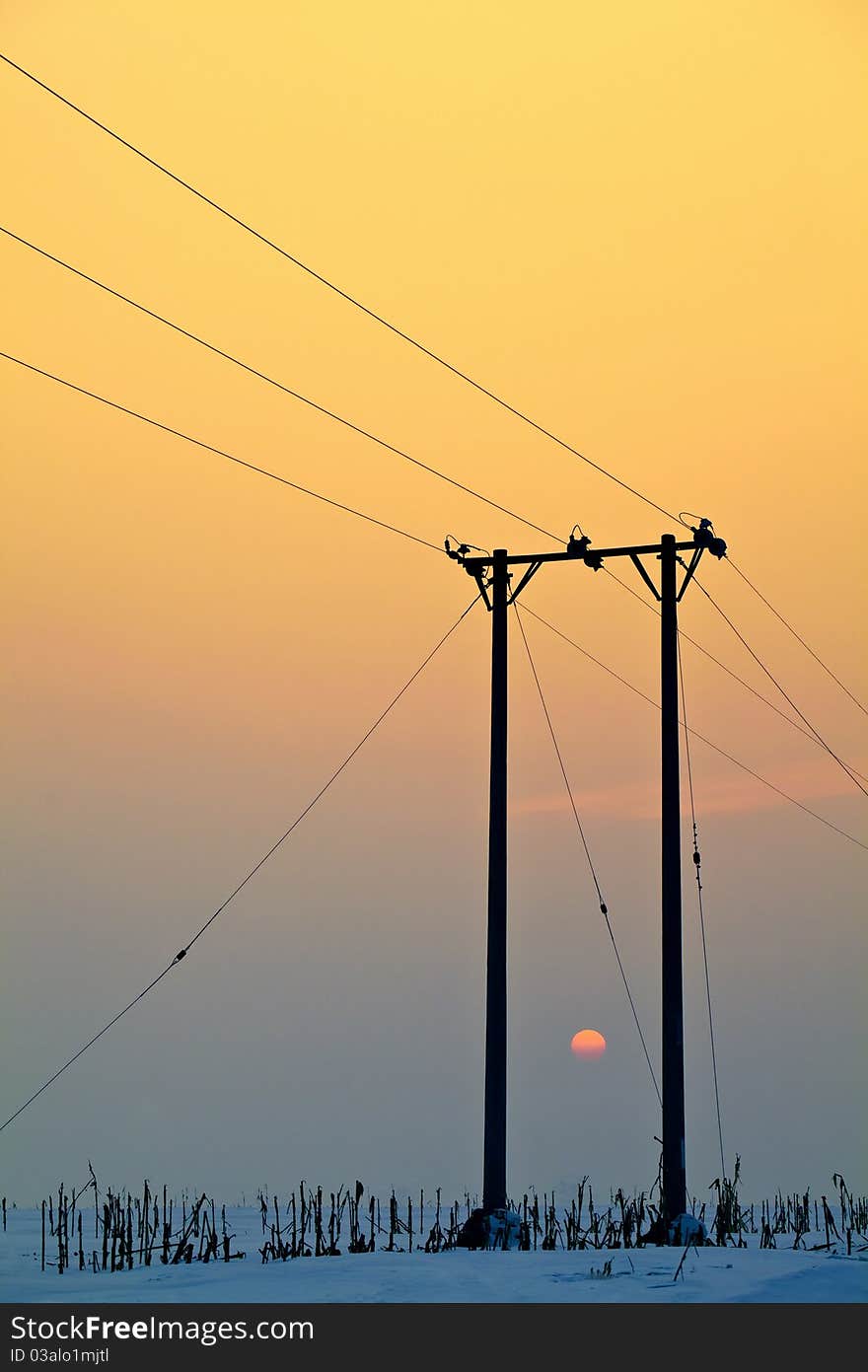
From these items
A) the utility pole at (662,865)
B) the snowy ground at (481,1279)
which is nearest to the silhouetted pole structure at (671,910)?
the utility pole at (662,865)

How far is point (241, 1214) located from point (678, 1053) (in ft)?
88.5

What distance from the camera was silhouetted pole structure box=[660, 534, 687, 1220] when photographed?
2488 centimetres

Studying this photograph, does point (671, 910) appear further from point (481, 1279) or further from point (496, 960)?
point (481, 1279)

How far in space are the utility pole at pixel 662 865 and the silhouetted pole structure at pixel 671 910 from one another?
0.01m

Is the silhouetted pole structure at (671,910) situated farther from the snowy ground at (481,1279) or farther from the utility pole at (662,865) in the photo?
the snowy ground at (481,1279)

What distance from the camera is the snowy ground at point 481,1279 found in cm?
1569

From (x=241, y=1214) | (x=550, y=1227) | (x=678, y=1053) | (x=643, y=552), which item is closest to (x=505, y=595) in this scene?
(x=643, y=552)

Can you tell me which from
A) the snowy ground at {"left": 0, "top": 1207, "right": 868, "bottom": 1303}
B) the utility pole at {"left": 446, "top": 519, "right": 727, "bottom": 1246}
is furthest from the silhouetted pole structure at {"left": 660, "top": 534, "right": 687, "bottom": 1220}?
the snowy ground at {"left": 0, "top": 1207, "right": 868, "bottom": 1303}

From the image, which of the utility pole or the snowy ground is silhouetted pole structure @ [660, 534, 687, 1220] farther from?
the snowy ground

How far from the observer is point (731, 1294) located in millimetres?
15922

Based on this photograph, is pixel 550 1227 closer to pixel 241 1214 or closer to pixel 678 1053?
pixel 678 1053
